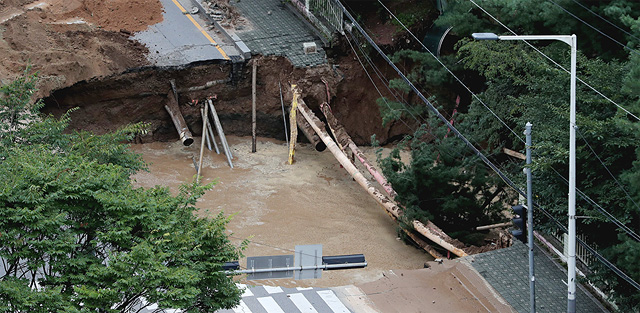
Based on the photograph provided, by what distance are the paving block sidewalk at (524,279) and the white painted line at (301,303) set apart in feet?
15.7

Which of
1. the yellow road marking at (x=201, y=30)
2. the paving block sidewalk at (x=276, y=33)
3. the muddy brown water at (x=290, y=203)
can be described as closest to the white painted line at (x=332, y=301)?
the muddy brown water at (x=290, y=203)

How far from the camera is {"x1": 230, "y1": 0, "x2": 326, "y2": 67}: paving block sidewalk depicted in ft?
108

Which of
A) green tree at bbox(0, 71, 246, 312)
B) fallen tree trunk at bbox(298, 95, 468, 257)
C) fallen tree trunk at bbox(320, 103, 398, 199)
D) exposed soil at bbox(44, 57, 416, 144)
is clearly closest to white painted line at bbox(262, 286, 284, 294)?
fallen tree trunk at bbox(298, 95, 468, 257)

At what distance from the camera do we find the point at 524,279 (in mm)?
22172

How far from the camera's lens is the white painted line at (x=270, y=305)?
2123 centimetres

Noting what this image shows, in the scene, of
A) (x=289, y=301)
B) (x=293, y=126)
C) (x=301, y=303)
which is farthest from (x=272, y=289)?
(x=293, y=126)

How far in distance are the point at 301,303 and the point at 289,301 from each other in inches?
13.9

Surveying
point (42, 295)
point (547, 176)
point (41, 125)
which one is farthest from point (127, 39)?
point (42, 295)

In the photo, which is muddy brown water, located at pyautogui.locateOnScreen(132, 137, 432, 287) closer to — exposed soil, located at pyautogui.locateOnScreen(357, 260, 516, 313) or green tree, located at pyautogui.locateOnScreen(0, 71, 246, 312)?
exposed soil, located at pyautogui.locateOnScreen(357, 260, 516, 313)

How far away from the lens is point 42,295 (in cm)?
1374

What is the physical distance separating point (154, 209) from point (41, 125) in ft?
20.3

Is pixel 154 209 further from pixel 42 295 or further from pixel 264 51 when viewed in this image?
pixel 264 51

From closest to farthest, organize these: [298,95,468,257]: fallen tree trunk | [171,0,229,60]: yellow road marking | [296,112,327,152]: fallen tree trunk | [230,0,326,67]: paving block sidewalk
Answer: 1. [298,95,468,257]: fallen tree trunk
2. [296,112,327,152]: fallen tree trunk
3. [171,0,229,60]: yellow road marking
4. [230,0,326,67]: paving block sidewalk

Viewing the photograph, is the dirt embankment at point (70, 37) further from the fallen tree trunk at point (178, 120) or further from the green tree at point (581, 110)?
the green tree at point (581, 110)
